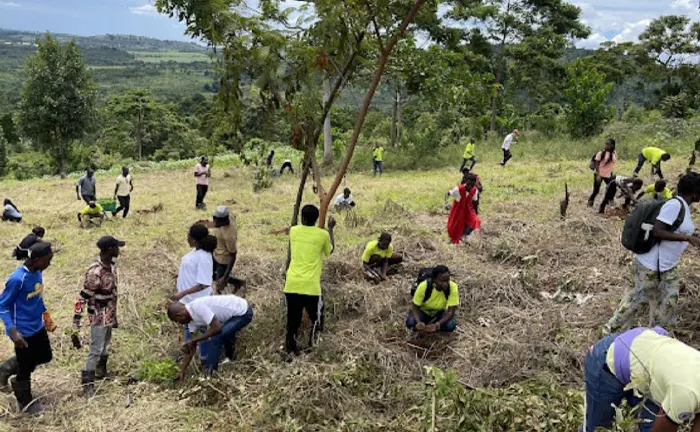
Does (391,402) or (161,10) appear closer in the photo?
(391,402)

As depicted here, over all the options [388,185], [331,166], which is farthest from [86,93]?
[388,185]

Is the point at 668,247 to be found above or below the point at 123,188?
above

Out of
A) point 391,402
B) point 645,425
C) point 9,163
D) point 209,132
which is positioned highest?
point 209,132

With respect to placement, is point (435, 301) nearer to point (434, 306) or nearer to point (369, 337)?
point (434, 306)

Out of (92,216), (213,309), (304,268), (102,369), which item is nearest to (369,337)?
(304,268)

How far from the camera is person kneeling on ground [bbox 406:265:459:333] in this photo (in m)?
4.82

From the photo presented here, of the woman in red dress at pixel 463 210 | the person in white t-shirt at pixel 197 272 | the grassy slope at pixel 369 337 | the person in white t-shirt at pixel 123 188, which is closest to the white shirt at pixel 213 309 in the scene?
the person in white t-shirt at pixel 197 272

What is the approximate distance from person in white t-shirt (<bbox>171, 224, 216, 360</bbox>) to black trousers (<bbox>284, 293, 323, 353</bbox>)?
70 cm

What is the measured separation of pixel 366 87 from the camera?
8180mm

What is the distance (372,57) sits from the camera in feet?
20.7

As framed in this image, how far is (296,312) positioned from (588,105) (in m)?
17.3

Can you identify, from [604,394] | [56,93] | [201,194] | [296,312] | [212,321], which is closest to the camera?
[604,394]

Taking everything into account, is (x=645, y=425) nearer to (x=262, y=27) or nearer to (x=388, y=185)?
(x=262, y=27)

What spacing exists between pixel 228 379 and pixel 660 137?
56.0 feet
